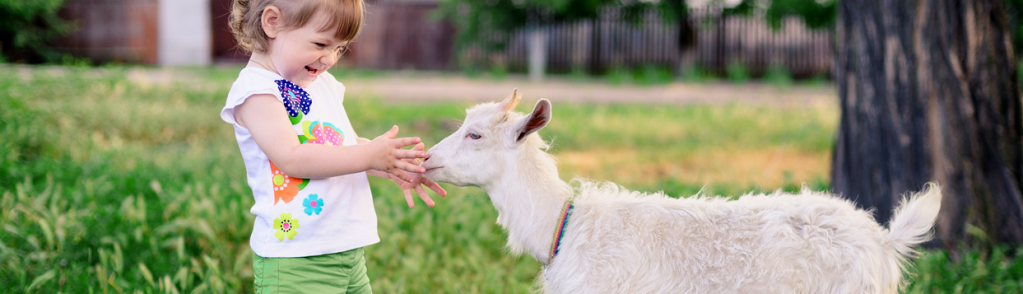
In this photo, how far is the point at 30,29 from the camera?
16766 mm

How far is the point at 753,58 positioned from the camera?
18547 millimetres

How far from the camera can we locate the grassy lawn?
11.3ft

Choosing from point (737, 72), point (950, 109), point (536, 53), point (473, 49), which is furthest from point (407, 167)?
point (473, 49)

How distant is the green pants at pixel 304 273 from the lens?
2227mm

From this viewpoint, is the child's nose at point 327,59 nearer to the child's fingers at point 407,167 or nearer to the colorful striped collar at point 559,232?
the child's fingers at point 407,167

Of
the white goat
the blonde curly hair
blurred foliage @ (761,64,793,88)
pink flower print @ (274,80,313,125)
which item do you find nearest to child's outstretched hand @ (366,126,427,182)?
the white goat

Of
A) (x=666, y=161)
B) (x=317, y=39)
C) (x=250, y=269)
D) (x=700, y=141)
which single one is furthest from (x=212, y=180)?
(x=700, y=141)

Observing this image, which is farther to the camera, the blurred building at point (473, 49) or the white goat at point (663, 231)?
the blurred building at point (473, 49)

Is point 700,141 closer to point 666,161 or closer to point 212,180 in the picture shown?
point 666,161

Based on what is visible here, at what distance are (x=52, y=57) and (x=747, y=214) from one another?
1914cm

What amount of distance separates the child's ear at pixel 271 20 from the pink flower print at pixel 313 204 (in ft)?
1.61

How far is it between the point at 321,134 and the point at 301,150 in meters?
0.16

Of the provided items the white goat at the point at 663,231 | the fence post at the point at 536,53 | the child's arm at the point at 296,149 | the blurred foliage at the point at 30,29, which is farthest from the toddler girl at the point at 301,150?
the blurred foliage at the point at 30,29

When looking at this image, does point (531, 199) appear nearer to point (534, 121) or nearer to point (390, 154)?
point (534, 121)
